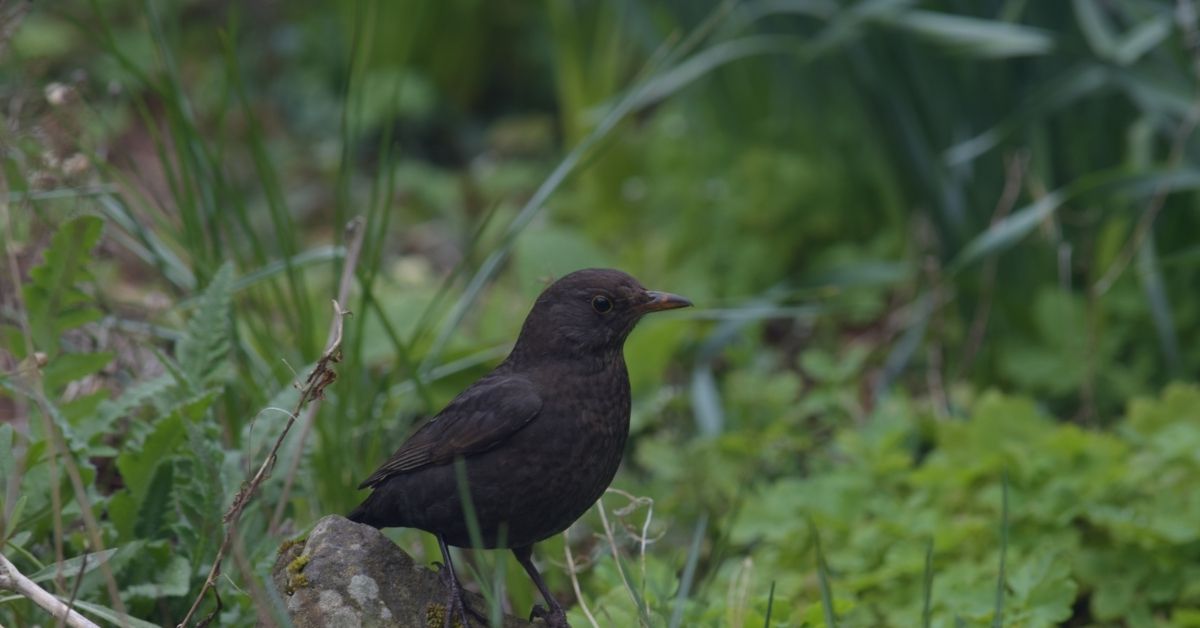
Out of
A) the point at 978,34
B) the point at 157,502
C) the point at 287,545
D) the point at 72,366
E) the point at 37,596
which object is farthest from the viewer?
the point at 978,34

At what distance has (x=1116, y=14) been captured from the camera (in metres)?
4.66

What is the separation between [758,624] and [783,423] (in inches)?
63.9

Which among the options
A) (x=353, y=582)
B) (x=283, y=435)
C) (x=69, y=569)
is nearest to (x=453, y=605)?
(x=353, y=582)

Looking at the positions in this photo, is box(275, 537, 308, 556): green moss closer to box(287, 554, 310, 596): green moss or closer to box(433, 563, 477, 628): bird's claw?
box(287, 554, 310, 596): green moss

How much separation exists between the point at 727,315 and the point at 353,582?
6.22 ft

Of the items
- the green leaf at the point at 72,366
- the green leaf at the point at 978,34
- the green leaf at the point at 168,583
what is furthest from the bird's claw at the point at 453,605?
the green leaf at the point at 978,34

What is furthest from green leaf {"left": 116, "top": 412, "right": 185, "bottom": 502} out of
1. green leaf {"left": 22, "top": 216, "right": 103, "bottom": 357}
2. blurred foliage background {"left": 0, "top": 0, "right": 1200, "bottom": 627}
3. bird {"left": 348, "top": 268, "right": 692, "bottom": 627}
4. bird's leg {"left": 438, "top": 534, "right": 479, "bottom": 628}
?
bird's leg {"left": 438, "top": 534, "right": 479, "bottom": 628}

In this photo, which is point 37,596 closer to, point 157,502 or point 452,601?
point 157,502

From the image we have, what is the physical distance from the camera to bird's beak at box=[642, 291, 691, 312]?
8.19ft

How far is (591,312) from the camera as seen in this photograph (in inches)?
99.3

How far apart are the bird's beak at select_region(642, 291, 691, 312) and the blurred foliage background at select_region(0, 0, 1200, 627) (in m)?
0.39

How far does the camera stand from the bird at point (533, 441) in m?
2.32

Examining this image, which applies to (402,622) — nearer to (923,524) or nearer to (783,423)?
(923,524)

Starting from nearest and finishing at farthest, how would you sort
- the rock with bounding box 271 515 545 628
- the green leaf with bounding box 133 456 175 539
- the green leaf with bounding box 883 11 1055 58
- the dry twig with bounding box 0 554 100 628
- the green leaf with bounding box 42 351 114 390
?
the dry twig with bounding box 0 554 100 628 < the rock with bounding box 271 515 545 628 < the green leaf with bounding box 133 456 175 539 < the green leaf with bounding box 42 351 114 390 < the green leaf with bounding box 883 11 1055 58
